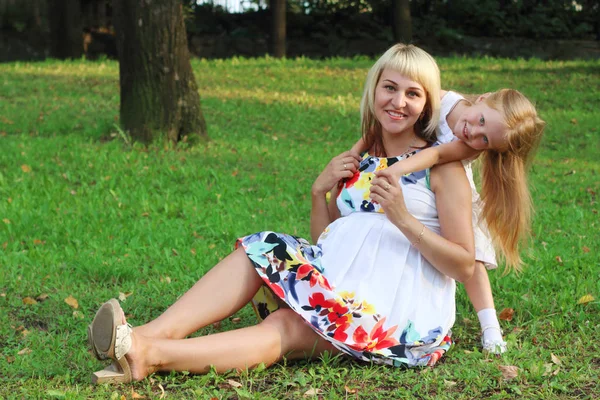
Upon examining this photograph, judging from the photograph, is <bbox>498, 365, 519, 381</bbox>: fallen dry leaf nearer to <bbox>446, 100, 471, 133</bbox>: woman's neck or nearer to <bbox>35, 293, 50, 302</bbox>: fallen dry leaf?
<bbox>446, 100, 471, 133</bbox>: woman's neck

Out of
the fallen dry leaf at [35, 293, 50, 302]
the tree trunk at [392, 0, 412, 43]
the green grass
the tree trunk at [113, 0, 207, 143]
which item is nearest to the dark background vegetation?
the tree trunk at [392, 0, 412, 43]

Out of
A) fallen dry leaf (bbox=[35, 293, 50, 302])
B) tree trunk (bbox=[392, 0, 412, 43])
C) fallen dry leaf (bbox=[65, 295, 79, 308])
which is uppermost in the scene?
tree trunk (bbox=[392, 0, 412, 43])

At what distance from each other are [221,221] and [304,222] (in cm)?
61

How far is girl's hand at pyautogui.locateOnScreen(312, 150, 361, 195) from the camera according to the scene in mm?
3834

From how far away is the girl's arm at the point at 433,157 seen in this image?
3.57 metres

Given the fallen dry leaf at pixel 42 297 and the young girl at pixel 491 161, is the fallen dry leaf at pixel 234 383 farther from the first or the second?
the fallen dry leaf at pixel 42 297

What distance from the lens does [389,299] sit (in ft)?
11.7

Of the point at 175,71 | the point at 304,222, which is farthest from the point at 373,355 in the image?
the point at 175,71

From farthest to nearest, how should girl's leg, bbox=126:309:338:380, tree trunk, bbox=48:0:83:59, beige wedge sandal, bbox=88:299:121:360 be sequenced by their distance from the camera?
tree trunk, bbox=48:0:83:59 → girl's leg, bbox=126:309:338:380 → beige wedge sandal, bbox=88:299:121:360

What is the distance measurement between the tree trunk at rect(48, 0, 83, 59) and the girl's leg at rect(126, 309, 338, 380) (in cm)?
1213

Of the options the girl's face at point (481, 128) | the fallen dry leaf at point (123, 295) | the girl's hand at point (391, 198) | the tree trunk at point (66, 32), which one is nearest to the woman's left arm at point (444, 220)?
the girl's hand at point (391, 198)

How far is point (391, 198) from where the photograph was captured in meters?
3.51

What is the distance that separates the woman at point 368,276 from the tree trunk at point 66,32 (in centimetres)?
1188

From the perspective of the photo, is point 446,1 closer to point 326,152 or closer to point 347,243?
point 326,152
